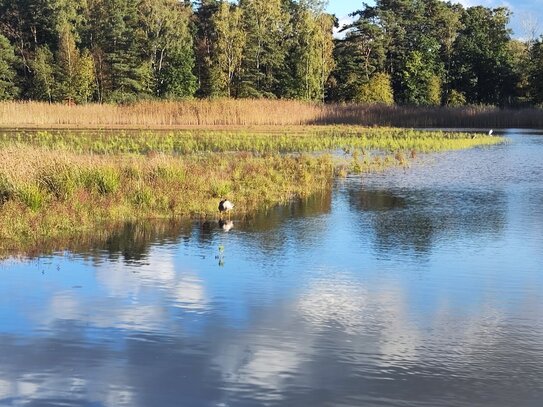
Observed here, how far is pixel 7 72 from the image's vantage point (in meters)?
57.3

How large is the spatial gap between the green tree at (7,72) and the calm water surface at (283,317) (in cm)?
4786

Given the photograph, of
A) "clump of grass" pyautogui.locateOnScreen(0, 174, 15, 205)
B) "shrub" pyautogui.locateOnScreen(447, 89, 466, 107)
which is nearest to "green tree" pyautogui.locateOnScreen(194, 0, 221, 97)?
"shrub" pyautogui.locateOnScreen(447, 89, 466, 107)

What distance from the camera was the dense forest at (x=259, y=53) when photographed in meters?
60.4

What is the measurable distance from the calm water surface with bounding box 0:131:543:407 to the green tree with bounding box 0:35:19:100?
4786 cm

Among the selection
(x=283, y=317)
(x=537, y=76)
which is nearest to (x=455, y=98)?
→ (x=537, y=76)

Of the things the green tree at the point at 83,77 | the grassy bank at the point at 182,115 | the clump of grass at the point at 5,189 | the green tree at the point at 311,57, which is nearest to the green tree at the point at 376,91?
the green tree at the point at 311,57

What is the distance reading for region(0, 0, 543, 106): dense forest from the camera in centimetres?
6038

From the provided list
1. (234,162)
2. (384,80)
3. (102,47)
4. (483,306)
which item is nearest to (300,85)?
(384,80)

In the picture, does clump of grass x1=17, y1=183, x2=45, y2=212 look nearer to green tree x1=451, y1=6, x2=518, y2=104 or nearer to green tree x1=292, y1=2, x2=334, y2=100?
green tree x1=292, y1=2, x2=334, y2=100

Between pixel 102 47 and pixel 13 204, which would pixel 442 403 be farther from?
pixel 102 47

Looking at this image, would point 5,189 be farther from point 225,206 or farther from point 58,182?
point 225,206

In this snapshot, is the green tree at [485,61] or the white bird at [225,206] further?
the green tree at [485,61]

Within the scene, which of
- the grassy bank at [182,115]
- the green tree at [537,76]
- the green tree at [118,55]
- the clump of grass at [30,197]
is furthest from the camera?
the green tree at [537,76]

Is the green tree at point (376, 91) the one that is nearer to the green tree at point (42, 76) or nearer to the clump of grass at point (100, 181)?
the green tree at point (42, 76)
